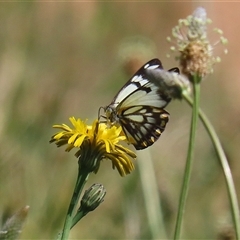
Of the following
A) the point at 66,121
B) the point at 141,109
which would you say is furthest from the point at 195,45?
the point at 66,121

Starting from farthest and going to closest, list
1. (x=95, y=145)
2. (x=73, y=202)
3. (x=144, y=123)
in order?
(x=144, y=123) → (x=95, y=145) → (x=73, y=202)

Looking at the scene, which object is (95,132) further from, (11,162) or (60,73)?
(60,73)

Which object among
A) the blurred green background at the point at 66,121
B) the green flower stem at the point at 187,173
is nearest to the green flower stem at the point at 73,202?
the green flower stem at the point at 187,173

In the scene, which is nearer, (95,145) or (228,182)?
(228,182)

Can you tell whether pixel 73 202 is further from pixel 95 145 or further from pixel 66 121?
pixel 66 121

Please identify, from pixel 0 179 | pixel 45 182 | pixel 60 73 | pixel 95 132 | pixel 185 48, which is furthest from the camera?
pixel 60 73

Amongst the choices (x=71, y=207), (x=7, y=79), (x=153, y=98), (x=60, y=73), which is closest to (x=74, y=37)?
(x=60, y=73)

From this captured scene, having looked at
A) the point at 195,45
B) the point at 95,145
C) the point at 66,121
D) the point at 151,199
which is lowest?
the point at 151,199

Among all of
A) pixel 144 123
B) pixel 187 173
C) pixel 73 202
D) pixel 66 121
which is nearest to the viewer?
pixel 187 173
